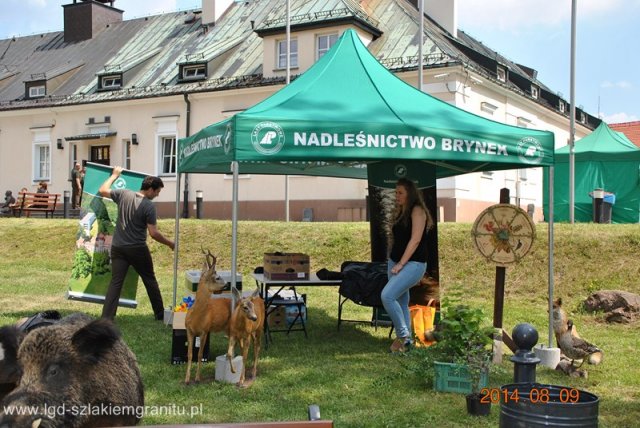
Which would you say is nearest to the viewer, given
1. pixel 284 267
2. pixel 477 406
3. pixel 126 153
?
pixel 477 406

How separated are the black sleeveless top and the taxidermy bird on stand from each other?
143cm

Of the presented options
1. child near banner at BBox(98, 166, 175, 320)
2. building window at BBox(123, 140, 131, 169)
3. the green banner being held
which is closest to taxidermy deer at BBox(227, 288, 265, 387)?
child near banner at BBox(98, 166, 175, 320)

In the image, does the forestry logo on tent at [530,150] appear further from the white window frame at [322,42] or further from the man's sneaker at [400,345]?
the white window frame at [322,42]

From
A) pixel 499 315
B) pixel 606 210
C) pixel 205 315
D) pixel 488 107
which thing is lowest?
pixel 499 315

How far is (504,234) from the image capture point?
7.43m

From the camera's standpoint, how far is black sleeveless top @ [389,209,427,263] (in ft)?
23.2

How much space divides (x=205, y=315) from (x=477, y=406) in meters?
2.44

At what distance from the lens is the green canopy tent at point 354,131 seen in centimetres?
634

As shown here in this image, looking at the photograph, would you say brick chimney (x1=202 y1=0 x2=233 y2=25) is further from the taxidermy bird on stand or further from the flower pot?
the flower pot

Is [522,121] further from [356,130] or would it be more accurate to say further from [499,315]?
[356,130]

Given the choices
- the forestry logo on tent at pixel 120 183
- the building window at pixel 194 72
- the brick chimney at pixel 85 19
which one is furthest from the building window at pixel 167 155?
the forestry logo on tent at pixel 120 183

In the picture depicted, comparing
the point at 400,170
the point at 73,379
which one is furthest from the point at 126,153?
the point at 73,379

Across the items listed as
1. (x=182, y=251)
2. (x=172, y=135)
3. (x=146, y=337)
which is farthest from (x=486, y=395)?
(x=172, y=135)

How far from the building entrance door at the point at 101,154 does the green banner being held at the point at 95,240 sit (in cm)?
2044
